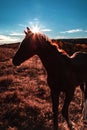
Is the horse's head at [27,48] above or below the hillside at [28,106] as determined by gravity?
above

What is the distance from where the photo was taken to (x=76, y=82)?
562 cm

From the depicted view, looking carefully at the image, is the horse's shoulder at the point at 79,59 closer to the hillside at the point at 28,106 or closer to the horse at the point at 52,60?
the horse at the point at 52,60

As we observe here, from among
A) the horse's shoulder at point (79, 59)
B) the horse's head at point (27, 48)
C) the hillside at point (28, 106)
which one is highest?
the horse's head at point (27, 48)

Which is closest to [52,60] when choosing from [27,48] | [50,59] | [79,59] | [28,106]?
[50,59]

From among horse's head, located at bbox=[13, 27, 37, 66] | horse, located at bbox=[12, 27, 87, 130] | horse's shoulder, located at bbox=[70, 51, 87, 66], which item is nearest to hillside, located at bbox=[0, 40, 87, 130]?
horse, located at bbox=[12, 27, 87, 130]

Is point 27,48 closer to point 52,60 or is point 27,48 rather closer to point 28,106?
point 52,60

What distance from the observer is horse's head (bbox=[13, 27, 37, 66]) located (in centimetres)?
498

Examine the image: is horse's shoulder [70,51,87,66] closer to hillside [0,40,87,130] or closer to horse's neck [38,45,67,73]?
horse's neck [38,45,67,73]

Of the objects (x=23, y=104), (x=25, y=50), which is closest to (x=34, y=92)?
(x=23, y=104)

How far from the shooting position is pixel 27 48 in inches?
198

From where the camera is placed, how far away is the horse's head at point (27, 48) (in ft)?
16.3

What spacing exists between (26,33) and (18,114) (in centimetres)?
288

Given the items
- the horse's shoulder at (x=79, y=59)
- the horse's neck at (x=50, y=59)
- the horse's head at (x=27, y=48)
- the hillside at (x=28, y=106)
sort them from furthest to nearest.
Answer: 1. the hillside at (x=28, y=106)
2. the horse's shoulder at (x=79, y=59)
3. the horse's neck at (x=50, y=59)
4. the horse's head at (x=27, y=48)

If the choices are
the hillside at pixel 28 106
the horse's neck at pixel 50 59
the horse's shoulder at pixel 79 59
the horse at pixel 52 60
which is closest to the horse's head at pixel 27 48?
the horse at pixel 52 60
